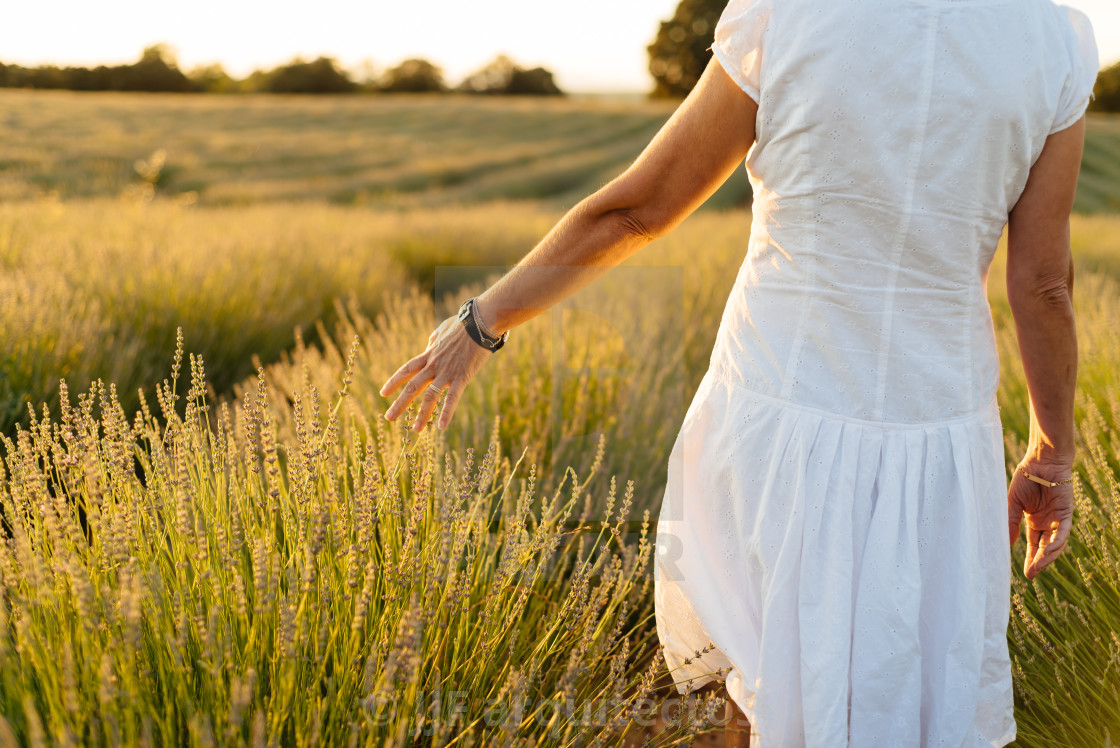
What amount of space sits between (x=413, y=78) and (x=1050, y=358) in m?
69.9

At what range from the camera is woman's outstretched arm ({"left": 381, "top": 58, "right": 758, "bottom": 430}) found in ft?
4.13

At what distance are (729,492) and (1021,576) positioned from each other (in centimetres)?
144

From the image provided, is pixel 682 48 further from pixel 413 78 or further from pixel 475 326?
pixel 475 326

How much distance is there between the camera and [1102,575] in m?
2.14

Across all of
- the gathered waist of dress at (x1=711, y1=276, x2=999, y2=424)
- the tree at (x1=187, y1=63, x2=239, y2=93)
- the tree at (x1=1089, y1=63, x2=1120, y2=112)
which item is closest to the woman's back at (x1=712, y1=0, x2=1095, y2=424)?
the gathered waist of dress at (x1=711, y1=276, x2=999, y2=424)

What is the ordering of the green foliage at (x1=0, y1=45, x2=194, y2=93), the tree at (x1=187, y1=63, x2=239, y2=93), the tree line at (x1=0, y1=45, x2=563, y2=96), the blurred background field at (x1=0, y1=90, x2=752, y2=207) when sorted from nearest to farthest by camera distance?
the blurred background field at (x1=0, y1=90, x2=752, y2=207), the green foliage at (x1=0, y1=45, x2=194, y2=93), the tree line at (x1=0, y1=45, x2=563, y2=96), the tree at (x1=187, y1=63, x2=239, y2=93)

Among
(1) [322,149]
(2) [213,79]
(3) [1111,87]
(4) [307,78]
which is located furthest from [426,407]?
(2) [213,79]

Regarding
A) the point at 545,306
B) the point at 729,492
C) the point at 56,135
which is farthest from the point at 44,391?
the point at 56,135

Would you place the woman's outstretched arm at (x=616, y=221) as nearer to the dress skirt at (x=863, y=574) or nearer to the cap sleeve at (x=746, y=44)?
the cap sleeve at (x=746, y=44)

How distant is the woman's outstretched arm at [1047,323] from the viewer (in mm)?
1226

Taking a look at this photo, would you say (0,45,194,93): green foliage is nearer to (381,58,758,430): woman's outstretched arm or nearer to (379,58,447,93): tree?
(379,58,447,93): tree

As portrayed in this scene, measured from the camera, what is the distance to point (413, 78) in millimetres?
65312

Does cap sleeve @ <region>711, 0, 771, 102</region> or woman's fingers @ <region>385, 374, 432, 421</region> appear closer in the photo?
cap sleeve @ <region>711, 0, 771, 102</region>

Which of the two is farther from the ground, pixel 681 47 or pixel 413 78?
pixel 413 78
